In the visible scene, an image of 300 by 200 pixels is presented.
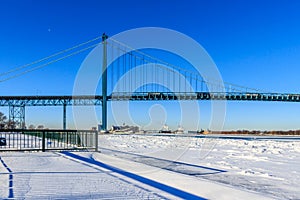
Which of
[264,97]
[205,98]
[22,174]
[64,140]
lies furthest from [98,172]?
[264,97]

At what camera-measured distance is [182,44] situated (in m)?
12.8

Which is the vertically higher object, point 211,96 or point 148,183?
point 211,96

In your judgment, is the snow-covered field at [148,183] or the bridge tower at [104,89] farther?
the bridge tower at [104,89]

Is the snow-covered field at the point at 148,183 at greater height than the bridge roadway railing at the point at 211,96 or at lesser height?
lesser

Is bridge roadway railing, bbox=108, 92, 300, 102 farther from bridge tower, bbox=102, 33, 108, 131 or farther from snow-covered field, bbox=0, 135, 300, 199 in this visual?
snow-covered field, bbox=0, 135, 300, 199

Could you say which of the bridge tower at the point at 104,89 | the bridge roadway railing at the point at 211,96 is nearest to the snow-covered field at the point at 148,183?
the bridge roadway railing at the point at 211,96

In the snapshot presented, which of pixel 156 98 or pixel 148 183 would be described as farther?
pixel 156 98

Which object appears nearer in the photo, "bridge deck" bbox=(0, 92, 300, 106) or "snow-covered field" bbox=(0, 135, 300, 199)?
"snow-covered field" bbox=(0, 135, 300, 199)

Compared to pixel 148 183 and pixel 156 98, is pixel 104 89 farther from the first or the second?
pixel 148 183

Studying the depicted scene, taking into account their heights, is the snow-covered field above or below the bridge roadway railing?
below

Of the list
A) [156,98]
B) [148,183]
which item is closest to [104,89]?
[156,98]

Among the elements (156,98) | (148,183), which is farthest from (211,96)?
(148,183)

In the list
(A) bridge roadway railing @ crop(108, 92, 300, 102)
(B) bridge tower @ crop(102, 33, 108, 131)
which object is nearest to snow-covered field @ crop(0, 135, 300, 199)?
(A) bridge roadway railing @ crop(108, 92, 300, 102)

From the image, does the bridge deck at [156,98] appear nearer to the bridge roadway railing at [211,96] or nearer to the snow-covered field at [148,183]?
the bridge roadway railing at [211,96]
